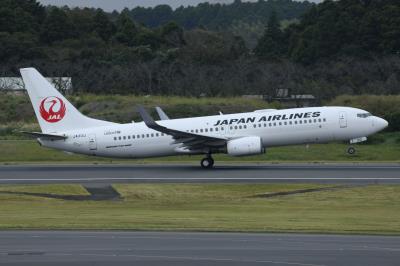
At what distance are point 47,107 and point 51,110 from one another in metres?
0.27

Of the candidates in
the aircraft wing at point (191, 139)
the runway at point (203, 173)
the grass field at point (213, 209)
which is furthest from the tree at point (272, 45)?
the grass field at point (213, 209)

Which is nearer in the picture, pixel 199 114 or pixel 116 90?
pixel 199 114

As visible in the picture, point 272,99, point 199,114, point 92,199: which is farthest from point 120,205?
point 272,99

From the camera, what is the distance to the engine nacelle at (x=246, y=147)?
Result: 157 feet

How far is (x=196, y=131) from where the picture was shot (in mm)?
49906

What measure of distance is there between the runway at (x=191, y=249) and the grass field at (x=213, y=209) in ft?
6.97

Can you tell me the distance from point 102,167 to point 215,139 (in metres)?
6.72

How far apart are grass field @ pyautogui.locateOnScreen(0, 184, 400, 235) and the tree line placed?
1731 inches

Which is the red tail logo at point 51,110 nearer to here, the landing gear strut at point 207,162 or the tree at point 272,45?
the landing gear strut at point 207,162

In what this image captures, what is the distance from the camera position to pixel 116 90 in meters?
94.1

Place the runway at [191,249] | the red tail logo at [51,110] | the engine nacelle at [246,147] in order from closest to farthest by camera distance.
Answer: the runway at [191,249] → the engine nacelle at [246,147] → the red tail logo at [51,110]

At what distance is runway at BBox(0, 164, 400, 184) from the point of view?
4397cm

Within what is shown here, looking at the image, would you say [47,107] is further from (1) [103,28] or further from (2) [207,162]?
(1) [103,28]

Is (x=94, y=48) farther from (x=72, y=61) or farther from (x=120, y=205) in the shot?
(x=120, y=205)
